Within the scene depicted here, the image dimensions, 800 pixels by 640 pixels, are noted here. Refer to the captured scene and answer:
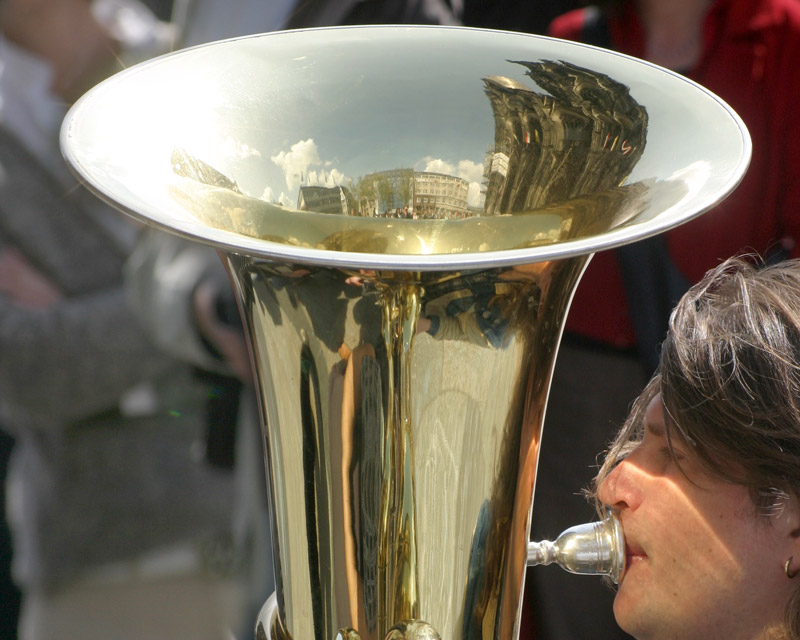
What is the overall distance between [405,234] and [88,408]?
1122 millimetres

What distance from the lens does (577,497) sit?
1860mm

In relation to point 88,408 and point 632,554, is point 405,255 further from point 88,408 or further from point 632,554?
point 88,408

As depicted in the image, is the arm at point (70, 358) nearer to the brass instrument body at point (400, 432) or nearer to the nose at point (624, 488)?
the brass instrument body at point (400, 432)

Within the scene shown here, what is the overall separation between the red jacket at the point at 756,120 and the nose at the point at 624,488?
2.09 feet

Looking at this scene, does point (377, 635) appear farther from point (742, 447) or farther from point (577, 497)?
point (577, 497)

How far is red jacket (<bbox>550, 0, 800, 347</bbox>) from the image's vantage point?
63.2 inches

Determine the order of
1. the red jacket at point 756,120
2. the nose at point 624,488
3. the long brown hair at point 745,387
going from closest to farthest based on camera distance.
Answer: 1. the long brown hair at point 745,387
2. the nose at point 624,488
3. the red jacket at point 756,120

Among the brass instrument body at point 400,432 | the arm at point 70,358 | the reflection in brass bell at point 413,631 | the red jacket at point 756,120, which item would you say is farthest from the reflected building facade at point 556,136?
the arm at point 70,358

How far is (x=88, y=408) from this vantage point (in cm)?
208

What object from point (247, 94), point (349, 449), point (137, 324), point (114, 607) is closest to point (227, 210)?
point (247, 94)

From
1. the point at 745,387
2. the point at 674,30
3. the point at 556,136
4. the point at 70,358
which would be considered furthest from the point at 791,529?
the point at 70,358

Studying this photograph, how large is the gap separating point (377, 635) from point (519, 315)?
0.34 metres

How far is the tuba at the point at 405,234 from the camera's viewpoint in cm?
97

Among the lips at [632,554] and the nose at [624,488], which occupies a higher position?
the nose at [624,488]
